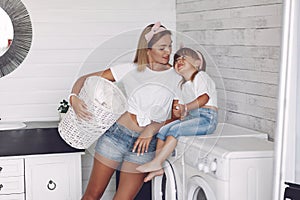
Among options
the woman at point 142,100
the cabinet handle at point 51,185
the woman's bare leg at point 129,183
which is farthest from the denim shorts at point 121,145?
the cabinet handle at point 51,185

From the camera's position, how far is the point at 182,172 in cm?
369

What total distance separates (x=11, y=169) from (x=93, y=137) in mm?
862

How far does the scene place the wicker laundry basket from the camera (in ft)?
12.2

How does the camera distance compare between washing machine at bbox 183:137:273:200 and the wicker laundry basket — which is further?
the wicker laundry basket

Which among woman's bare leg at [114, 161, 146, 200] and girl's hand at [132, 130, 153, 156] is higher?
girl's hand at [132, 130, 153, 156]

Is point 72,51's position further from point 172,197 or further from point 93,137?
point 172,197

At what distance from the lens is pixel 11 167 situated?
4.43m

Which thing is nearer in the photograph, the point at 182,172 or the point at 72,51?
the point at 182,172

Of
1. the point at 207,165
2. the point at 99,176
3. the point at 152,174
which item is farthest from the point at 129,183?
the point at 207,165

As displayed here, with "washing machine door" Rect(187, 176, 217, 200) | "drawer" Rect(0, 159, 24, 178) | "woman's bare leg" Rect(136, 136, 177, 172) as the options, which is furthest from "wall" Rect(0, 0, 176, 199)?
"washing machine door" Rect(187, 176, 217, 200)

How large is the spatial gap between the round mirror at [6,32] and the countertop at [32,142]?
32.4 inches

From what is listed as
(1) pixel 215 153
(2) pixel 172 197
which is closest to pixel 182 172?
(2) pixel 172 197

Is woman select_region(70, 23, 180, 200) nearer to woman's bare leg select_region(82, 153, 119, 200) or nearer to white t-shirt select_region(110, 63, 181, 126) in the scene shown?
white t-shirt select_region(110, 63, 181, 126)

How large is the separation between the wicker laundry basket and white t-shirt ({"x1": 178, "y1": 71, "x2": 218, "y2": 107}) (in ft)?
1.22
